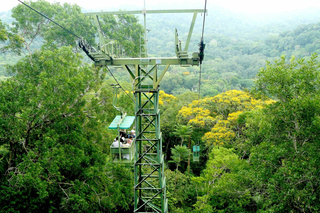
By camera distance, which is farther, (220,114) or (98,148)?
(220,114)

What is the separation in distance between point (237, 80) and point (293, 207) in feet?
151

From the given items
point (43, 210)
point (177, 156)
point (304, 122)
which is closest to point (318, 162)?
point (304, 122)

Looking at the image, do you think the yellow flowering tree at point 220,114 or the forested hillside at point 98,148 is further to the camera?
the yellow flowering tree at point 220,114

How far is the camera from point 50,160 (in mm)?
8695

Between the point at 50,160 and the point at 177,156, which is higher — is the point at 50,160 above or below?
above

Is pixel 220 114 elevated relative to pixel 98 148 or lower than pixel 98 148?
elevated

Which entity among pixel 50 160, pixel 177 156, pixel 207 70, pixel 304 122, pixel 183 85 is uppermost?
pixel 207 70

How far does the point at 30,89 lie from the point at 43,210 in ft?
14.1

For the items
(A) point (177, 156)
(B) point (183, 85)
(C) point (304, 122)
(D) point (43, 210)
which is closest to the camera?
(C) point (304, 122)

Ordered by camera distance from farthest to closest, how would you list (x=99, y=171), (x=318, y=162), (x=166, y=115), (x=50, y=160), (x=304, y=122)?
(x=166, y=115) → (x=99, y=171) → (x=50, y=160) → (x=304, y=122) → (x=318, y=162)

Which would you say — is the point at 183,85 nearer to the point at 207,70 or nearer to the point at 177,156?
the point at 207,70

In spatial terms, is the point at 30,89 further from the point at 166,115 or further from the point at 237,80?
the point at 237,80

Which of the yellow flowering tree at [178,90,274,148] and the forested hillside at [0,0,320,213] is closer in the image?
the forested hillside at [0,0,320,213]

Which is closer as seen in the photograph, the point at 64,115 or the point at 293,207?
the point at 293,207
